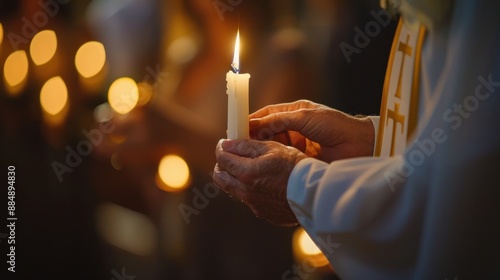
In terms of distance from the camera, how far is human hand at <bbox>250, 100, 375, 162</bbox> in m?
0.92

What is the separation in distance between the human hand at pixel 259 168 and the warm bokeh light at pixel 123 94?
32.1 inches

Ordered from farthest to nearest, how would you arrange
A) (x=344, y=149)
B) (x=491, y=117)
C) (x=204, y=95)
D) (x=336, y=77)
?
(x=204, y=95)
(x=336, y=77)
(x=344, y=149)
(x=491, y=117)

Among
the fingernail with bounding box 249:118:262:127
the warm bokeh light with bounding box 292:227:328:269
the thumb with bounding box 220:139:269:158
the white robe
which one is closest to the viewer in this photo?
the white robe

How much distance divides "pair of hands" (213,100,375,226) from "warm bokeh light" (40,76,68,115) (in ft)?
2.89

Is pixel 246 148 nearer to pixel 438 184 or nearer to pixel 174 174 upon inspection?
pixel 438 184

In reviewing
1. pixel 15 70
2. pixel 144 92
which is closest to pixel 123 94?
pixel 144 92

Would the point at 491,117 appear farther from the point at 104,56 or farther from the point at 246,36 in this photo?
the point at 104,56

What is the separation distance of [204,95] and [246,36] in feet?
0.67

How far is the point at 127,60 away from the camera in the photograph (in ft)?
5.19

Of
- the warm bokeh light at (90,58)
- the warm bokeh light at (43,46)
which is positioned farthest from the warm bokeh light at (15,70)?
the warm bokeh light at (90,58)

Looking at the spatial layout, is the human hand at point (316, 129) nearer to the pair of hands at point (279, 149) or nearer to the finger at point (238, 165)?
the pair of hands at point (279, 149)

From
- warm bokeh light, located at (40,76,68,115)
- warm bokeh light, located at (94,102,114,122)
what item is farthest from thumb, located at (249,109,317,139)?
warm bokeh light, located at (40,76,68,115)

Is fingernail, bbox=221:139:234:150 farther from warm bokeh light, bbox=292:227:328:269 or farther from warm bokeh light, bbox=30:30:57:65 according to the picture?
warm bokeh light, bbox=30:30:57:65

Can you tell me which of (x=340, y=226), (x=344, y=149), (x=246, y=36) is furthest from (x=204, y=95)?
(x=340, y=226)
